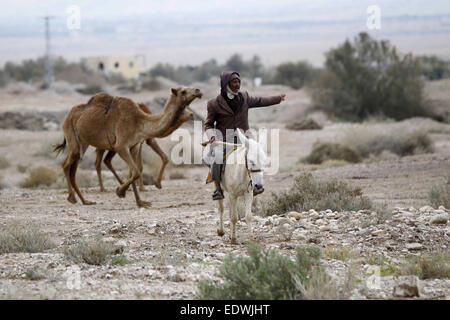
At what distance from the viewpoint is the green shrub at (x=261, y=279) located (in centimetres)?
718

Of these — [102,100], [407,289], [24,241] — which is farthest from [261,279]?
[102,100]

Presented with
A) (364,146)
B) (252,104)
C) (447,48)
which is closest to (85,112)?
(252,104)

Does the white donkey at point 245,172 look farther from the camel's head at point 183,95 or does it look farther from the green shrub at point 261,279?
the camel's head at point 183,95

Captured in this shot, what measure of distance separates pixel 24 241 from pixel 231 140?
3287 mm

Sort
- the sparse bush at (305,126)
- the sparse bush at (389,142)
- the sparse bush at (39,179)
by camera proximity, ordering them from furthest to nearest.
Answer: the sparse bush at (305,126) → the sparse bush at (389,142) → the sparse bush at (39,179)

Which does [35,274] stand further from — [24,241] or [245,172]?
[245,172]

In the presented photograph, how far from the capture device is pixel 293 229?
37.1 feet

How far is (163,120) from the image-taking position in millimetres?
14680

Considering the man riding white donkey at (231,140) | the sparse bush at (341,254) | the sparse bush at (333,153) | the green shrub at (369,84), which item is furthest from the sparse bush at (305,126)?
the sparse bush at (341,254)

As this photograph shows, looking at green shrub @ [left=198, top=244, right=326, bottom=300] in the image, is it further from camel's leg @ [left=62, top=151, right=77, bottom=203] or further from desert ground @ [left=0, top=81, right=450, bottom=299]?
camel's leg @ [left=62, top=151, right=77, bottom=203]

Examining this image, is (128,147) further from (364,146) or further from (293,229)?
(364,146)

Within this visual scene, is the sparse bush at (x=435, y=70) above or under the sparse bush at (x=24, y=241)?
above

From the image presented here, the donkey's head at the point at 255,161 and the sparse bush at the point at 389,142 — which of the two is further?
the sparse bush at the point at 389,142

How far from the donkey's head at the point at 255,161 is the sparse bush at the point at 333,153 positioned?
47.0ft
